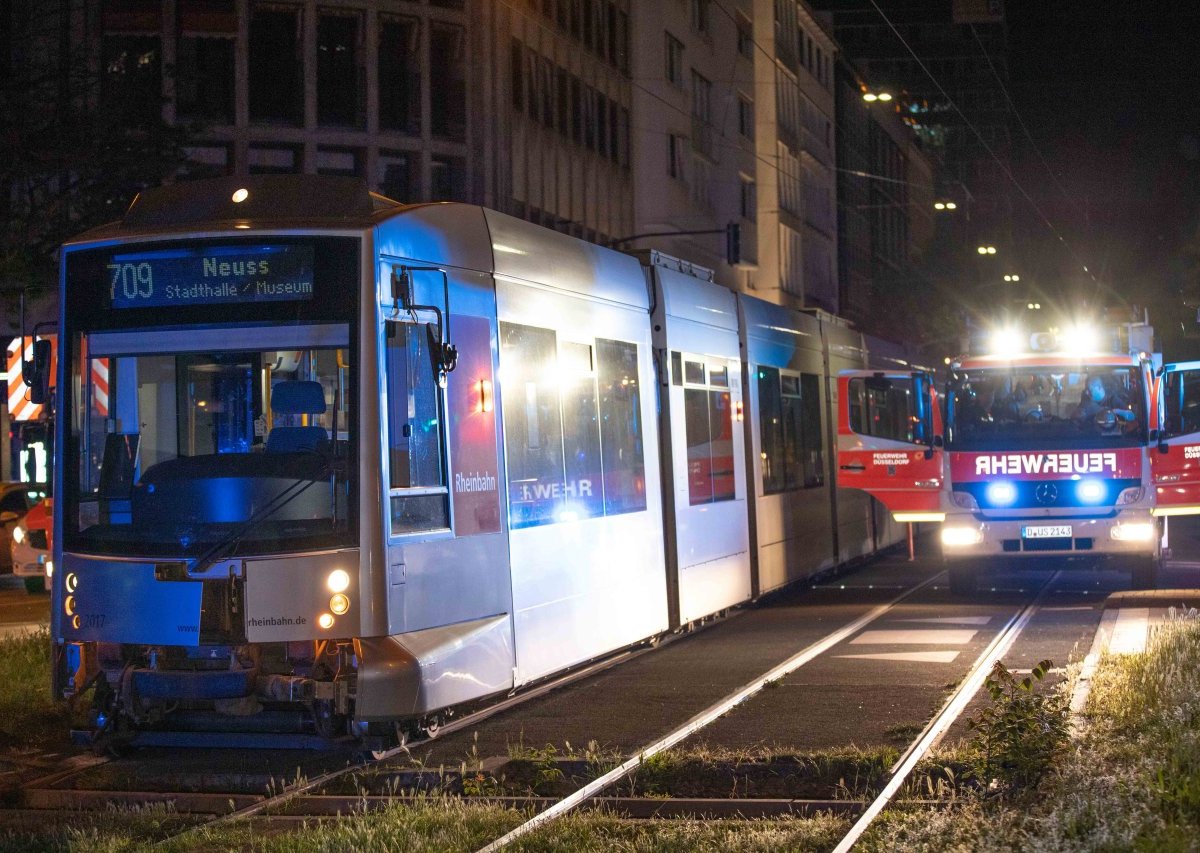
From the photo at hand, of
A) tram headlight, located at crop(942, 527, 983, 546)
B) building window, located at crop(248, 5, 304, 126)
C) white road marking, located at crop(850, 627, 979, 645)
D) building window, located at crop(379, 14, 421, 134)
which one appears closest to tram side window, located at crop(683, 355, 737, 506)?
white road marking, located at crop(850, 627, 979, 645)

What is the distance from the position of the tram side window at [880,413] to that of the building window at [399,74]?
21654 millimetres

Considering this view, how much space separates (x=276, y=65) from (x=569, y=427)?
28.3m

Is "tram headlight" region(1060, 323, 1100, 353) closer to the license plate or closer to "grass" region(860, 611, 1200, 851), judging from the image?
the license plate

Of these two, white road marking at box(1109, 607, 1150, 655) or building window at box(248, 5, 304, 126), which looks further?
building window at box(248, 5, 304, 126)

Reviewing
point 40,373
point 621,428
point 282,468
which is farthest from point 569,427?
point 40,373

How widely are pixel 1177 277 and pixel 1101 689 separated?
1760 inches

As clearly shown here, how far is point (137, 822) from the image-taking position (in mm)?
8531

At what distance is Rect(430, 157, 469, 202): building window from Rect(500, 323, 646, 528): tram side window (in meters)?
26.6

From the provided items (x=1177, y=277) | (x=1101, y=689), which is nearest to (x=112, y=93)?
(x=1101, y=689)

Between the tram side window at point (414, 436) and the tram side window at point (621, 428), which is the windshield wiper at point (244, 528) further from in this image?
the tram side window at point (621, 428)

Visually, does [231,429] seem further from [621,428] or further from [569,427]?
[621,428]

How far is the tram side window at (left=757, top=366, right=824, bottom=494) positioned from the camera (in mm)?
20156

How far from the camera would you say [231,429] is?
1045 centimetres

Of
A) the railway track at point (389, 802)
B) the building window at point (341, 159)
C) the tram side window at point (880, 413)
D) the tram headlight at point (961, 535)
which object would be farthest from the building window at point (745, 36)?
the railway track at point (389, 802)
